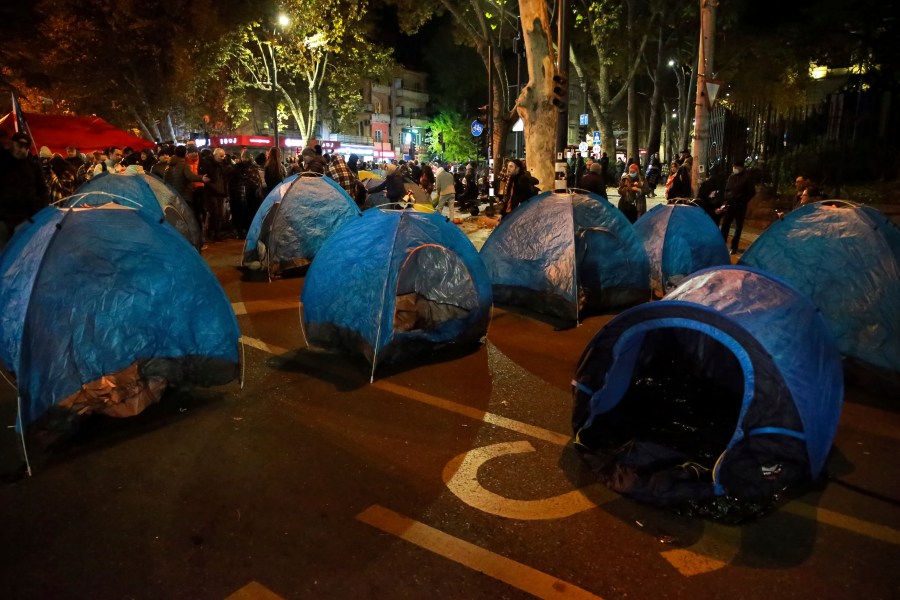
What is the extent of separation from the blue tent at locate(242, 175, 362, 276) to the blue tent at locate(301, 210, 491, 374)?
3.78 metres

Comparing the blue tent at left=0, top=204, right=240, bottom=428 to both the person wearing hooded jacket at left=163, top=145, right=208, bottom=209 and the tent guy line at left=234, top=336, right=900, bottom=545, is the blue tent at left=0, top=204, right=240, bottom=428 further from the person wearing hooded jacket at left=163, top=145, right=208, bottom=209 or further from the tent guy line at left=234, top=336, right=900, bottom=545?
the person wearing hooded jacket at left=163, top=145, right=208, bottom=209

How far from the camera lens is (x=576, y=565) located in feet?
11.4

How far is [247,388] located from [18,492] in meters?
2.05

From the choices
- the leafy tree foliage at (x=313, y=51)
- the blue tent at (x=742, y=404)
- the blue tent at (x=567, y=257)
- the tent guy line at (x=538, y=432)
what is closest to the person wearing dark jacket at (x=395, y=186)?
the blue tent at (x=567, y=257)

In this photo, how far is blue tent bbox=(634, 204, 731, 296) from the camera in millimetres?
9164

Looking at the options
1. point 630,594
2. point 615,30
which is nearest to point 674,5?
point 615,30

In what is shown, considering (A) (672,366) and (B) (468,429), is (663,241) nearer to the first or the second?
(A) (672,366)

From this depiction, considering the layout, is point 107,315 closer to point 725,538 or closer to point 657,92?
point 725,538

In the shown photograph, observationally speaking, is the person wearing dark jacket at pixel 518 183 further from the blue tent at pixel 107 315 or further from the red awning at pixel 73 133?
the red awning at pixel 73 133

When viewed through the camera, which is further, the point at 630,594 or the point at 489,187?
the point at 489,187

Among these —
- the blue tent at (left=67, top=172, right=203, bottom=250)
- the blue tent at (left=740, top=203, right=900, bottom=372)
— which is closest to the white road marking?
the blue tent at (left=740, top=203, right=900, bottom=372)

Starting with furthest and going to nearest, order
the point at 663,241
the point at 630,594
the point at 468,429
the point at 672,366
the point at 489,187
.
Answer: the point at 489,187 → the point at 663,241 → the point at 672,366 → the point at 468,429 → the point at 630,594

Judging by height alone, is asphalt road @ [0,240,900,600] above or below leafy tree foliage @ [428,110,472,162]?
below

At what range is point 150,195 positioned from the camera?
10.4 meters
